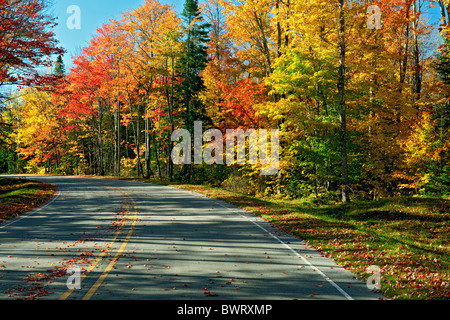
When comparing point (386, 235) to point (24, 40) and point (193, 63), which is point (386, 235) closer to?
point (24, 40)

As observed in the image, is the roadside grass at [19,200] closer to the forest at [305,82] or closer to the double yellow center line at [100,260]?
the forest at [305,82]

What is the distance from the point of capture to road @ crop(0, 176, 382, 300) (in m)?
6.37

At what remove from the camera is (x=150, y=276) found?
7.23 m

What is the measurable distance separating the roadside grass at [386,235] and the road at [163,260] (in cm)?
67

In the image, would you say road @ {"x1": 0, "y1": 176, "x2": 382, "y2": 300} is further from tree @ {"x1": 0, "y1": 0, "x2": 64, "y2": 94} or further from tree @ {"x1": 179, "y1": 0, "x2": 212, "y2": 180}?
tree @ {"x1": 179, "y1": 0, "x2": 212, "y2": 180}

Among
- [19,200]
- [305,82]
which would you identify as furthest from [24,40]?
[305,82]

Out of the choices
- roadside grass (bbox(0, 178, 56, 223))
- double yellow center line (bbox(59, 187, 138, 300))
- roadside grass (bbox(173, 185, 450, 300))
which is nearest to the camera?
double yellow center line (bbox(59, 187, 138, 300))

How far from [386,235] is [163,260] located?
8.90m

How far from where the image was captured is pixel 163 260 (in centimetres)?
852

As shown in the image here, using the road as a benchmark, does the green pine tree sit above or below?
above

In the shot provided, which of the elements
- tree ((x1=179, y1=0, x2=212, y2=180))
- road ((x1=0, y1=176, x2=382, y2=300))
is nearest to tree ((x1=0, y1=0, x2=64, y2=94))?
road ((x1=0, y1=176, x2=382, y2=300))

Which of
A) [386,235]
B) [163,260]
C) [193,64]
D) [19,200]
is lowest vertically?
[386,235]

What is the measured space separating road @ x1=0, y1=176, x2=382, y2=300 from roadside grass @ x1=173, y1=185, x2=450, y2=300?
67 cm

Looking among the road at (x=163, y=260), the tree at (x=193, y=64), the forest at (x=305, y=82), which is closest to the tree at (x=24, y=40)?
the forest at (x=305, y=82)
